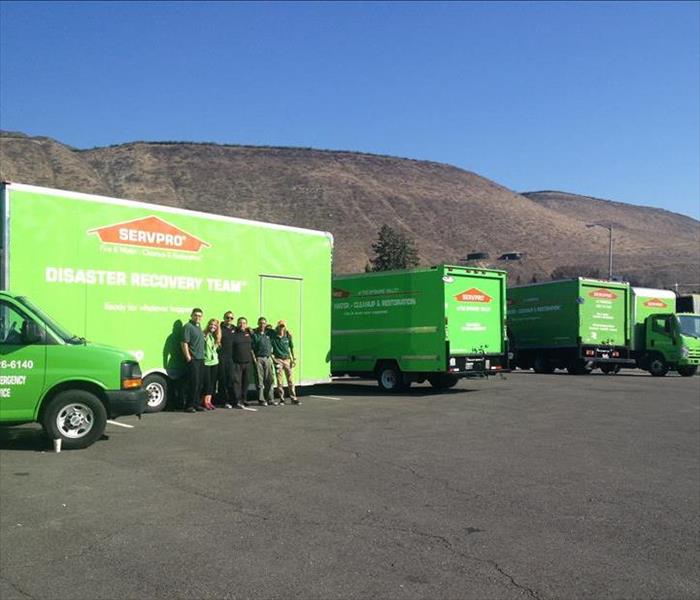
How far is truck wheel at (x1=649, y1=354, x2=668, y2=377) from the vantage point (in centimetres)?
→ 2681

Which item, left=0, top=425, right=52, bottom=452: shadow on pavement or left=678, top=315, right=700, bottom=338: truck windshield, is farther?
left=678, top=315, right=700, bottom=338: truck windshield

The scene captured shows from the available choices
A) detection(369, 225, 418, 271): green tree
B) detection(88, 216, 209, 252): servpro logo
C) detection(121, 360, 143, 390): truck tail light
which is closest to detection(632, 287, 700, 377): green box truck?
detection(88, 216, 209, 252): servpro logo

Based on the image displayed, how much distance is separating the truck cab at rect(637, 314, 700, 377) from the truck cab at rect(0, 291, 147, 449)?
2218cm

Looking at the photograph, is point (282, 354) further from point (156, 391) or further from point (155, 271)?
point (155, 271)

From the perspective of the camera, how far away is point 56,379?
9391 mm

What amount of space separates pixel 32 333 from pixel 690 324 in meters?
24.2

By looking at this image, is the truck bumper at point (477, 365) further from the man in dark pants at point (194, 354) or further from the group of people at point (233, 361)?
the man in dark pants at point (194, 354)

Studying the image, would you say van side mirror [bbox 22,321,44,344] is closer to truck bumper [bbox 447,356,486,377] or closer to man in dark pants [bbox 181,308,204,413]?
man in dark pants [bbox 181,308,204,413]

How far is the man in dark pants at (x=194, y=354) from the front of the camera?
43.3 ft

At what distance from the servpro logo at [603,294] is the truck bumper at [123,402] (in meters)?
19.7

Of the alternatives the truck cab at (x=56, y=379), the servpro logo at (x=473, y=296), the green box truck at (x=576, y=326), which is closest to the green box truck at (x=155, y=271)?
the truck cab at (x=56, y=379)

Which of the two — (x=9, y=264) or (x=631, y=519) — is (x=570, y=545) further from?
(x=9, y=264)

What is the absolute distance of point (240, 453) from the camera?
30.7 ft

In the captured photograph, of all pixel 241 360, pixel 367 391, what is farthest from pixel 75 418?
pixel 367 391
